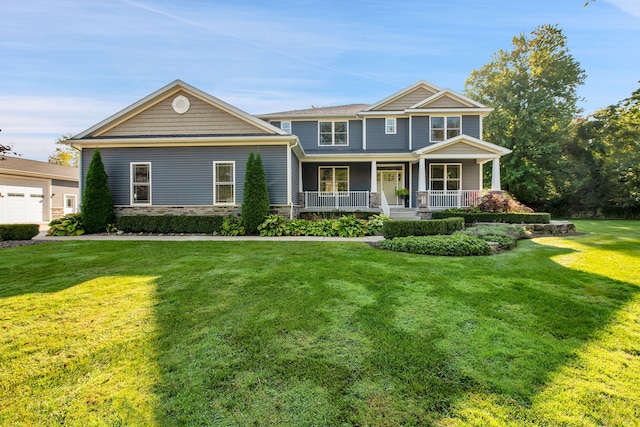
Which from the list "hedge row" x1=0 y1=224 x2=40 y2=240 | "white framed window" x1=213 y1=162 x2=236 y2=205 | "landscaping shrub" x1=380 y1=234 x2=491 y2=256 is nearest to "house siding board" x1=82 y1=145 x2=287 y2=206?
"white framed window" x1=213 y1=162 x2=236 y2=205

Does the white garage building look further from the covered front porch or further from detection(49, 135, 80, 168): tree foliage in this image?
detection(49, 135, 80, 168): tree foliage

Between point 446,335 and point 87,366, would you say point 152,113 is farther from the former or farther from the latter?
point 446,335

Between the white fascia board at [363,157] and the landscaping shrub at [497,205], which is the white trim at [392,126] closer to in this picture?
the white fascia board at [363,157]

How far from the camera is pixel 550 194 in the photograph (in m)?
23.3

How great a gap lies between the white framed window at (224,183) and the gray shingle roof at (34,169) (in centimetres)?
1275

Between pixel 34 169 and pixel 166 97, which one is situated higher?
pixel 166 97

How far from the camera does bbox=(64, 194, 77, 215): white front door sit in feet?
68.7

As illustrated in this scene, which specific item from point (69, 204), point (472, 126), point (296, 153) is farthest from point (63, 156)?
point (472, 126)

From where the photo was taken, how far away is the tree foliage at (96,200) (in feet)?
36.5

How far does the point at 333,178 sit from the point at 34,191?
728 inches

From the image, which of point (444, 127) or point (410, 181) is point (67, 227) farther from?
point (444, 127)

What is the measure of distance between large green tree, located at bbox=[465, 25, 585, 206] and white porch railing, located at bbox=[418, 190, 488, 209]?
1079cm

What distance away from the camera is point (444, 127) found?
16.1 m

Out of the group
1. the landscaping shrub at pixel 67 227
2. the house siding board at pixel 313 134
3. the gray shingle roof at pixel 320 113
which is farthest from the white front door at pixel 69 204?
the house siding board at pixel 313 134
